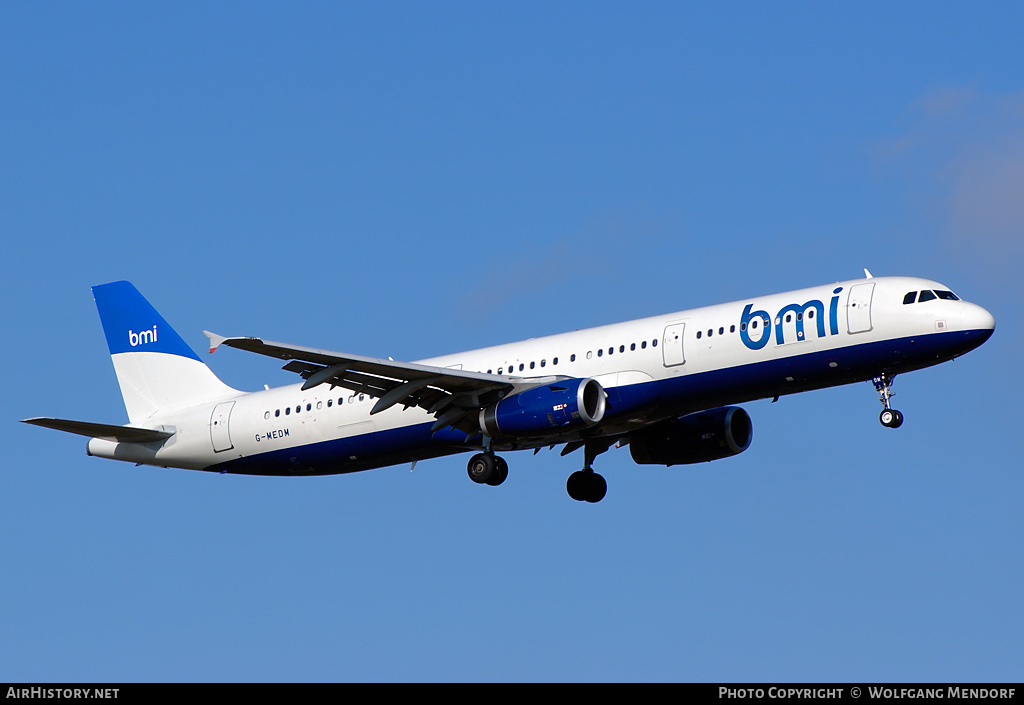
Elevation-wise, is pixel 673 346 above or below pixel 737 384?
above

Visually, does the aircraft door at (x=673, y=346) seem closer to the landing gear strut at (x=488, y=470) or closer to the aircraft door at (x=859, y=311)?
the aircraft door at (x=859, y=311)

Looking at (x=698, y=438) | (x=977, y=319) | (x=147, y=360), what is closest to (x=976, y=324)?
(x=977, y=319)

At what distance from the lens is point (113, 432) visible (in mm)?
47062

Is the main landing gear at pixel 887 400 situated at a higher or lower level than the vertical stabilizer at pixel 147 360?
lower

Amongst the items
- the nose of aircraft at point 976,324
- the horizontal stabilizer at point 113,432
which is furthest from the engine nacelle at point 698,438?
the horizontal stabilizer at point 113,432

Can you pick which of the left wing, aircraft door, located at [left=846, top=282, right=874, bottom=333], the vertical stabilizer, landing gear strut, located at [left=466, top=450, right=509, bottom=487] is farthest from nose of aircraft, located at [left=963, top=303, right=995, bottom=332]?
the vertical stabilizer

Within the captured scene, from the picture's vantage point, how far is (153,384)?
4991 centimetres

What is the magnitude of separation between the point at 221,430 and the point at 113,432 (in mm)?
3495

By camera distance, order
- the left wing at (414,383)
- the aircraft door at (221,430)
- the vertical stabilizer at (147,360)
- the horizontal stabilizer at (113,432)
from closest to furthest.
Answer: the left wing at (414,383), the horizontal stabilizer at (113,432), the aircraft door at (221,430), the vertical stabilizer at (147,360)

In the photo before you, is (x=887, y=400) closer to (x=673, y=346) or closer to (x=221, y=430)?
(x=673, y=346)

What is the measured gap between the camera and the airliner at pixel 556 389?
38750 mm

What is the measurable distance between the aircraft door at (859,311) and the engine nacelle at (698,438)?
7.75 metres
